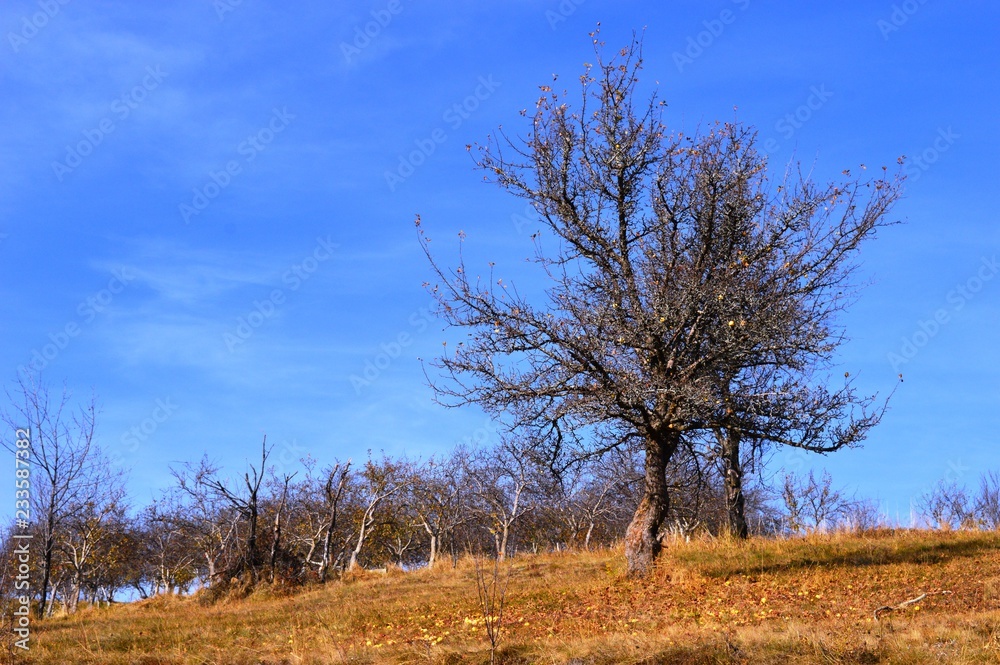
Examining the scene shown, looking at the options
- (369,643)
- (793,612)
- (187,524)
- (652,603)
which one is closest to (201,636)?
(369,643)

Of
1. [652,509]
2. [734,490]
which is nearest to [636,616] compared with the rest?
[652,509]

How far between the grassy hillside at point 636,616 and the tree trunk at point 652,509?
476 mm

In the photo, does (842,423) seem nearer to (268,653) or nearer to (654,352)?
(654,352)

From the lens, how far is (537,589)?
56.2ft

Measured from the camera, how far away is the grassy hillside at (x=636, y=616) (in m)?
10.4

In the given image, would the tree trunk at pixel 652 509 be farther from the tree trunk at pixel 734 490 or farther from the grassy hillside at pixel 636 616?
the tree trunk at pixel 734 490

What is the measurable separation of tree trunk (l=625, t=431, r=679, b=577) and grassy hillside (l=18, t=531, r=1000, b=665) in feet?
1.56

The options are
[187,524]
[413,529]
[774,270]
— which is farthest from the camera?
[413,529]

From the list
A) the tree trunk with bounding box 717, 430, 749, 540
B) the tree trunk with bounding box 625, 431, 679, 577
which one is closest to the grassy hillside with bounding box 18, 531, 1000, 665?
the tree trunk with bounding box 625, 431, 679, 577

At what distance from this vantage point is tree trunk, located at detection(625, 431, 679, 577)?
17531mm

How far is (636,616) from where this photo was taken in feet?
45.4

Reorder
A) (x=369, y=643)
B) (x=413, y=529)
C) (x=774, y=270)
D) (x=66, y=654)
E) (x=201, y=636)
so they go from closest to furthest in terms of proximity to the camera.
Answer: (x=369, y=643)
(x=66, y=654)
(x=201, y=636)
(x=774, y=270)
(x=413, y=529)

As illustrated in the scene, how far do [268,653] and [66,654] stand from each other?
144 inches

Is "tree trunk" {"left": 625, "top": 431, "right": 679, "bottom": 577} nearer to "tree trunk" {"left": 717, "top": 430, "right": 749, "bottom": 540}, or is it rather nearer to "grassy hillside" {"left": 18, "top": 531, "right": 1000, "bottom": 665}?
"grassy hillside" {"left": 18, "top": 531, "right": 1000, "bottom": 665}
